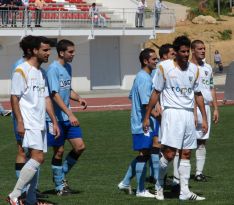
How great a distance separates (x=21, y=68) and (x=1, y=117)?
16337 mm

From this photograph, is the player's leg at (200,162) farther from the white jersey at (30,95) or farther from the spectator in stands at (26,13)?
the spectator in stands at (26,13)

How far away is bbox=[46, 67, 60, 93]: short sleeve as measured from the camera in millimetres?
10609

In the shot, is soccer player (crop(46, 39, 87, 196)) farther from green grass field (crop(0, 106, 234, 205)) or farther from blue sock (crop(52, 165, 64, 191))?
green grass field (crop(0, 106, 234, 205))

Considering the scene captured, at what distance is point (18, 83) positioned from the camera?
30.4 ft

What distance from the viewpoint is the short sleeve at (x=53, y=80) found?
34.8ft

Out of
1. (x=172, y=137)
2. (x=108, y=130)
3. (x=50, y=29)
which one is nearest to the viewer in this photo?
(x=172, y=137)

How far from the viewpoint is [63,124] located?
10852 millimetres

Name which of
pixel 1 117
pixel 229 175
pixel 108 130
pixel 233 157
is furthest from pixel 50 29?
pixel 229 175

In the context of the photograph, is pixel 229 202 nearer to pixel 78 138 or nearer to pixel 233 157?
pixel 78 138

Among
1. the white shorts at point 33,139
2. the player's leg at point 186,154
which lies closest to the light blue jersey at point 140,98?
the player's leg at point 186,154

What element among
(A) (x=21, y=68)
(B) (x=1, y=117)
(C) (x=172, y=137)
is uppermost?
(A) (x=21, y=68)

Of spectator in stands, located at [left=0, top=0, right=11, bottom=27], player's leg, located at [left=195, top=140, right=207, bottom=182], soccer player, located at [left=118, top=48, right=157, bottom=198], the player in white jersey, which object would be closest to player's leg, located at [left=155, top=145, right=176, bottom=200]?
soccer player, located at [left=118, top=48, right=157, bottom=198]

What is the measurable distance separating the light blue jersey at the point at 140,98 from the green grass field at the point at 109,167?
3.13 ft

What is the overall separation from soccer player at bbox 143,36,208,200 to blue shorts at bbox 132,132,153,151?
38 centimetres
